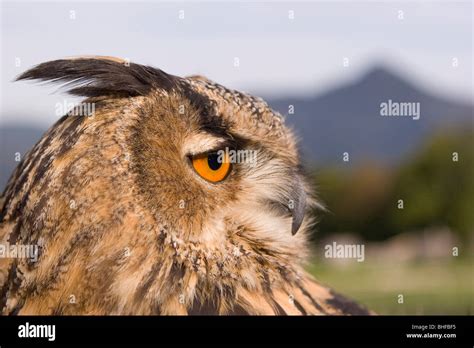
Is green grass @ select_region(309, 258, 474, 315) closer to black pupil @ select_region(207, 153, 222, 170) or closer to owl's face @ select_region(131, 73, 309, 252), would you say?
owl's face @ select_region(131, 73, 309, 252)

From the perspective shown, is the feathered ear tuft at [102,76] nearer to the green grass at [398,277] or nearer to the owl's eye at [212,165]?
the owl's eye at [212,165]

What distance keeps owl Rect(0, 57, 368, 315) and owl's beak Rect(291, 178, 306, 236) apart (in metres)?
0.11

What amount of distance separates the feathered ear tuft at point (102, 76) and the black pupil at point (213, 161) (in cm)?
27

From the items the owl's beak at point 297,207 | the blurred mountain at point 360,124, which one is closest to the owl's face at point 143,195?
the owl's beak at point 297,207

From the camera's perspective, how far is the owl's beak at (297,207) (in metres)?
2.50

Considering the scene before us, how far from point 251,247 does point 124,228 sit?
0.47 m

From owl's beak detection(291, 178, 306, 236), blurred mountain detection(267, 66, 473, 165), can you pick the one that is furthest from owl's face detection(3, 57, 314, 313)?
blurred mountain detection(267, 66, 473, 165)

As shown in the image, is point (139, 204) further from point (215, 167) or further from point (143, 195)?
point (215, 167)

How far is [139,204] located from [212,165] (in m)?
0.29

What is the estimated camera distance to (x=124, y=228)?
2.19m

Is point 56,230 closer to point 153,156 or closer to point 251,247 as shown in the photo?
point 153,156

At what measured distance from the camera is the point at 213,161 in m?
2.29

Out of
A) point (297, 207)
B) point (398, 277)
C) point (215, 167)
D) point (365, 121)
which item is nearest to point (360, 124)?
point (365, 121)

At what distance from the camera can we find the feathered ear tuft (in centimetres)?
226
